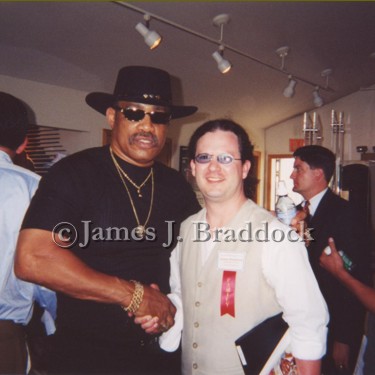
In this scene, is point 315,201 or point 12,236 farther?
point 315,201

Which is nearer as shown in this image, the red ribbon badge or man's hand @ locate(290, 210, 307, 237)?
the red ribbon badge

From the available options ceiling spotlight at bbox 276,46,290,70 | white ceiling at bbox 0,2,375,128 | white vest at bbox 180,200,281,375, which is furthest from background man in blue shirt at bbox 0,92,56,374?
ceiling spotlight at bbox 276,46,290,70

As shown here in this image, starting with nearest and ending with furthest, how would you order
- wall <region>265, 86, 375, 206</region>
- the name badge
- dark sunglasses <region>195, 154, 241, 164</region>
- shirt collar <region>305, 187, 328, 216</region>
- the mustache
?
the name badge
dark sunglasses <region>195, 154, 241, 164</region>
the mustache
shirt collar <region>305, 187, 328, 216</region>
wall <region>265, 86, 375, 206</region>

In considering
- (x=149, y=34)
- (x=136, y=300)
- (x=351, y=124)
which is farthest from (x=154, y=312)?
(x=351, y=124)

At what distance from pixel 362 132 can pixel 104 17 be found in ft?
23.5

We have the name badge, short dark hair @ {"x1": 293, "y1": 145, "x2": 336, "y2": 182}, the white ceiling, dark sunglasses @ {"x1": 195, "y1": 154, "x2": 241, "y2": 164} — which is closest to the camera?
the name badge

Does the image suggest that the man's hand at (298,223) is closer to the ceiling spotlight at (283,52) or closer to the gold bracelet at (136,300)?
the gold bracelet at (136,300)

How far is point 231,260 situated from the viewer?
4.90ft

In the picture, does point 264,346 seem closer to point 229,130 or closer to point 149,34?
point 229,130

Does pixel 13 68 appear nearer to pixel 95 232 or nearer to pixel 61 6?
pixel 61 6

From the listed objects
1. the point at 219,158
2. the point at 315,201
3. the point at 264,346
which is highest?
the point at 219,158

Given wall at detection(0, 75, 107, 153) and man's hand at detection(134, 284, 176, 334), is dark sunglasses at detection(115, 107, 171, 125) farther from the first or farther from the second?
wall at detection(0, 75, 107, 153)
